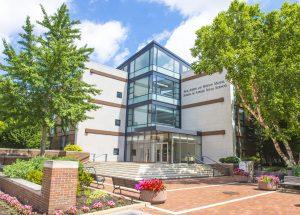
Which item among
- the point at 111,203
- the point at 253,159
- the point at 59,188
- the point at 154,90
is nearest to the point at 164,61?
the point at 154,90

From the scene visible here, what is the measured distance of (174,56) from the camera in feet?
122

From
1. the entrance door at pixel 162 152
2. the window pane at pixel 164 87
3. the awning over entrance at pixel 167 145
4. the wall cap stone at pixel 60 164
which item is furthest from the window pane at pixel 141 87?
the wall cap stone at pixel 60 164

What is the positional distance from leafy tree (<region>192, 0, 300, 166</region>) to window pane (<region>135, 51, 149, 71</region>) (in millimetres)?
11439

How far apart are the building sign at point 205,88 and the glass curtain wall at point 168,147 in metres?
5.75

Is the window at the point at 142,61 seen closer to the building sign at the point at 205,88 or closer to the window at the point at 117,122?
the building sign at the point at 205,88

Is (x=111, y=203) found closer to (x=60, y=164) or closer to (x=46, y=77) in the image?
(x=60, y=164)

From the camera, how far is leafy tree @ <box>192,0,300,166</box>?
74.2 feet

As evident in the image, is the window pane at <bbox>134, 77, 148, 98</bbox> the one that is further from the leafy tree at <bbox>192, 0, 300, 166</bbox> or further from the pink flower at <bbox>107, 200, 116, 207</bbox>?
the pink flower at <bbox>107, 200, 116, 207</bbox>

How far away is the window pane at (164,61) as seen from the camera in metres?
35.5

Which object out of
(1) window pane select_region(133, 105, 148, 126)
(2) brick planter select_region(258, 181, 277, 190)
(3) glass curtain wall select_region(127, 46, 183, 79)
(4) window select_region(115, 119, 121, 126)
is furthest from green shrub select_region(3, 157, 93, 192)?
(3) glass curtain wall select_region(127, 46, 183, 79)

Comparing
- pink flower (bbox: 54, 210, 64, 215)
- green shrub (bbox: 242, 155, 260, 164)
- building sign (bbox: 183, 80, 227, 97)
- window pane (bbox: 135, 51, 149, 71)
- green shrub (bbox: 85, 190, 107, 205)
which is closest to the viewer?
pink flower (bbox: 54, 210, 64, 215)

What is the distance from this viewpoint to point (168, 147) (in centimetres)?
3123

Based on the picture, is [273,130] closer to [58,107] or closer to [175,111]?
[175,111]

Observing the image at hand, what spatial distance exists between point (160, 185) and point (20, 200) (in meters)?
5.67
